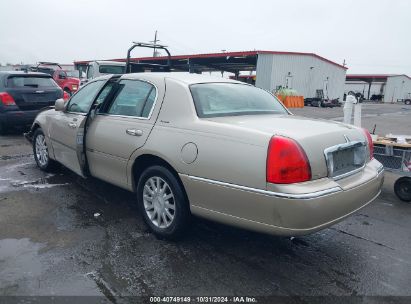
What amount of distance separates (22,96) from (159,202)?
6705mm

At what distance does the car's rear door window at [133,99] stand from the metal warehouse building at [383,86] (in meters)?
59.4

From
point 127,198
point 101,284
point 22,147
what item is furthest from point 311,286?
point 22,147

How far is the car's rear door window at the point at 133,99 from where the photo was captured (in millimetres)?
3820

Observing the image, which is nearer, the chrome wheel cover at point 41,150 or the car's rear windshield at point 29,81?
the chrome wheel cover at point 41,150

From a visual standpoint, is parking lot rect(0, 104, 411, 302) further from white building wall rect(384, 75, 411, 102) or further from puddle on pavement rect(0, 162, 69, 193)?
white building wall rect(384, 75, 411, 102)

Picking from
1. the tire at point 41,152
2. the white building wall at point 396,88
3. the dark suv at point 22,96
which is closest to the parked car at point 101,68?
the dark suv at point 22,96

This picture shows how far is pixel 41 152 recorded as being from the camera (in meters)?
5.87

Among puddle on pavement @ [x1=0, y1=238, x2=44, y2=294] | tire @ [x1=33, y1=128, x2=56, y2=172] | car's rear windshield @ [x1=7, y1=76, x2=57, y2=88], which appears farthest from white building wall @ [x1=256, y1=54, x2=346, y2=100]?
puddle on pavement @ [x1=0, y1=238, x2=44, y2=294]

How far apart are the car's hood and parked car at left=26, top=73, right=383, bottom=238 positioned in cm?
1

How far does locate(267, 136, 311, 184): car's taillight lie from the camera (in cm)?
271

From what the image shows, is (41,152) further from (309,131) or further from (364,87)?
(364,87)

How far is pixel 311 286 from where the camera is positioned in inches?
112

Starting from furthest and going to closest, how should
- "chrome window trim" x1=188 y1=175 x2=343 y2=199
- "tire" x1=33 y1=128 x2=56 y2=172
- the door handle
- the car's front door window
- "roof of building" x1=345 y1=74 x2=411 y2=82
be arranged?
"roof of building" x1=345 y1=74 x2=411 y2=82 < "tire" x1=33 y1=128 x2=56 y2=172 < the car's front door window < the door handle < "chrome window trim" x1=188 y1=175 x2=343 y2=199

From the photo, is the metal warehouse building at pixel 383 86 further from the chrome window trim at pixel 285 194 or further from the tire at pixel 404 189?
the chrome window trim at pixel 285 194
